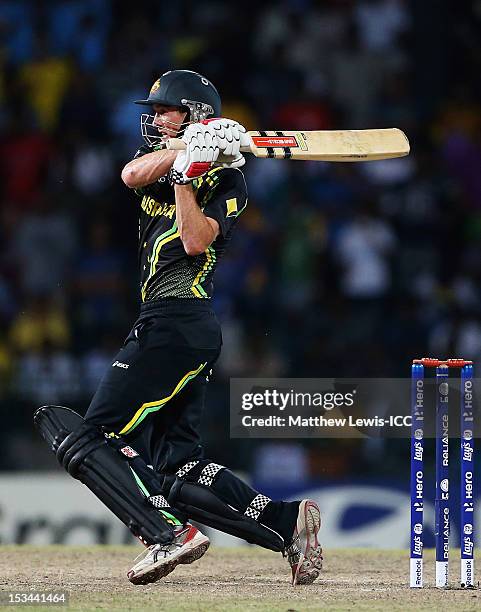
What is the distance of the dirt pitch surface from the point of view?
4031 mm

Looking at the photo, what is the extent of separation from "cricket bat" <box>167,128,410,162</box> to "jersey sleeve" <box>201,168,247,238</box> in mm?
138

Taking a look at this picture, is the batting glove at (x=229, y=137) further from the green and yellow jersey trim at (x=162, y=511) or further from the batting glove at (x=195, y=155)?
the green and yellow jersey trim at (x=162, y=511)

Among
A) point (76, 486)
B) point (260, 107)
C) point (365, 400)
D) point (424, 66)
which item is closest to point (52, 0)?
point (260, 107)

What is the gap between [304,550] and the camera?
14.9ft

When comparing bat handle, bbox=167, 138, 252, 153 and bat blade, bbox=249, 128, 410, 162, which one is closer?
bat handle, bbox=167, 138, 252, 153

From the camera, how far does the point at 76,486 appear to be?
7090 mm

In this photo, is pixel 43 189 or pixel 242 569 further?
pixel 43 189

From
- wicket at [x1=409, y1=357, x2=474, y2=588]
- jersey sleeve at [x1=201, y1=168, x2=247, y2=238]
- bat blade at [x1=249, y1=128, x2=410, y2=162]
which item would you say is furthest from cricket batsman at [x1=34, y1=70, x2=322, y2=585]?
wicket at [x1=409, y1=357, x2=474, y2=588]

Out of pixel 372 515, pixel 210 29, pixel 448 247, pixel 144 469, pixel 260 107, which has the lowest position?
pixel 372 515

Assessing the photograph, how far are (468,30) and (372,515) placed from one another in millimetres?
4589

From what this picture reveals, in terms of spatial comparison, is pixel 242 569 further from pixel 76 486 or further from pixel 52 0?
pixel 52 0

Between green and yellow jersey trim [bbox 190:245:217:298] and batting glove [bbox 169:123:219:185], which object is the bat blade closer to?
batting glove [bbox 169:123:219:185]

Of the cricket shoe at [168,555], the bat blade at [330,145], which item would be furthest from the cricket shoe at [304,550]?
the bat blade at [330,145]

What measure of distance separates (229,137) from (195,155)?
160mm
